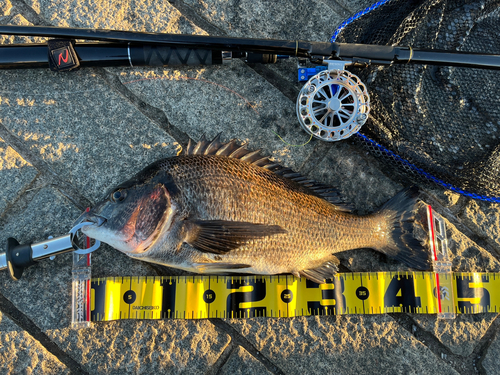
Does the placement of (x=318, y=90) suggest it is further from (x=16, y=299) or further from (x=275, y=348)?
(x=16, y=299)

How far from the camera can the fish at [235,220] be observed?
201cm

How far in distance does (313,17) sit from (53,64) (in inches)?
88.0

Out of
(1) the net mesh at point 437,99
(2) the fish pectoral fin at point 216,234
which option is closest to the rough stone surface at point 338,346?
(2) the fish pectoral fin at point 216,234

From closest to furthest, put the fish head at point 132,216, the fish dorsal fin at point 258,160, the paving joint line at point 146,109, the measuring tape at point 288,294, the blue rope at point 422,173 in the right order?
the fish head at point 132,216, the fish dorsal fin at point 258,160, the measuring tape at point 288,294, the blue rope at point 422,173, the paving joint line at point 146,109

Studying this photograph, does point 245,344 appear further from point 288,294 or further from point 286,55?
point 286,55

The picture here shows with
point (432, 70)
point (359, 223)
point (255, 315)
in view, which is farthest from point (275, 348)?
point (432, 70)

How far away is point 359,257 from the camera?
2635 millimetres

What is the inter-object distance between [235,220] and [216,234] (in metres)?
0.16

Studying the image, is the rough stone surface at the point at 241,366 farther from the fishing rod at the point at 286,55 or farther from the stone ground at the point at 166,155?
the fishing rod at the point at 286,55

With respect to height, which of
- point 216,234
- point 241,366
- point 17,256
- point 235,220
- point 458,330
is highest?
point 235,220

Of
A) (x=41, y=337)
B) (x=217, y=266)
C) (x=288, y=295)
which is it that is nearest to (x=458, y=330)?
(x=288, y=295)

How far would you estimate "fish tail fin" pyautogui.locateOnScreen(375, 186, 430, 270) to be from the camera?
245 centimetres

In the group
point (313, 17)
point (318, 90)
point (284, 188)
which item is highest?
point (313, 17)

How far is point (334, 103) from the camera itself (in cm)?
234
